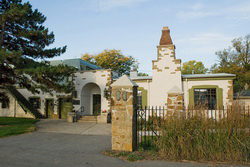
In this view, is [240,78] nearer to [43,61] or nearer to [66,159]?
[43,61]

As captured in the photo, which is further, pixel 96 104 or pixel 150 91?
pixel 96 104

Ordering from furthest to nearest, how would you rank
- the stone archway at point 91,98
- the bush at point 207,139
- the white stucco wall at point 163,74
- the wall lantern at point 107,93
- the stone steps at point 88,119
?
1. the stone archway at point 91,98
2. the wall lantern at point 107,93
3. the stone steps at point 88,119
4. the white stucco wall at point 163,74
5. the bush at point 207,139

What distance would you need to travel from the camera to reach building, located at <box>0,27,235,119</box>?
45.1 ft

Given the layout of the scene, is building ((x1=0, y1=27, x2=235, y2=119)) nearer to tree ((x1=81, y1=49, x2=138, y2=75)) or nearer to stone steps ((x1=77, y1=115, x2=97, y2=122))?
stone steps ((x1=77, y1=115, x2=97, y2=122))

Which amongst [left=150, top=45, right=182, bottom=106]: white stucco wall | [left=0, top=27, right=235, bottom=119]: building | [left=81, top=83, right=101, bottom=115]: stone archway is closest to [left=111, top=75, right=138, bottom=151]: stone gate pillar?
[left=0, top=27, right=235, bottom=119]: building

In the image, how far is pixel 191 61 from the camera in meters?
47.4

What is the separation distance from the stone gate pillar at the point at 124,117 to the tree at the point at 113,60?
2882 cm

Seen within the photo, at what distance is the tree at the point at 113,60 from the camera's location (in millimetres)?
34938

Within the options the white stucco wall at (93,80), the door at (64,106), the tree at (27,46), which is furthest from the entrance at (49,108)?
the tree at (27,46)

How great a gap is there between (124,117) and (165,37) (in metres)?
11.6

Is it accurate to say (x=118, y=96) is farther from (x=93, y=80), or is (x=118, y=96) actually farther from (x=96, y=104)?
(x=96, y=104)

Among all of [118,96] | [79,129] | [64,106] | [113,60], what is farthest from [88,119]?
[113,60]

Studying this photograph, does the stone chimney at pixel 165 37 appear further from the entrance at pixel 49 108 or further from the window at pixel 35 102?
the window at pixel 35 102

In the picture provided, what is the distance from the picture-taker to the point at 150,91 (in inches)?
599
